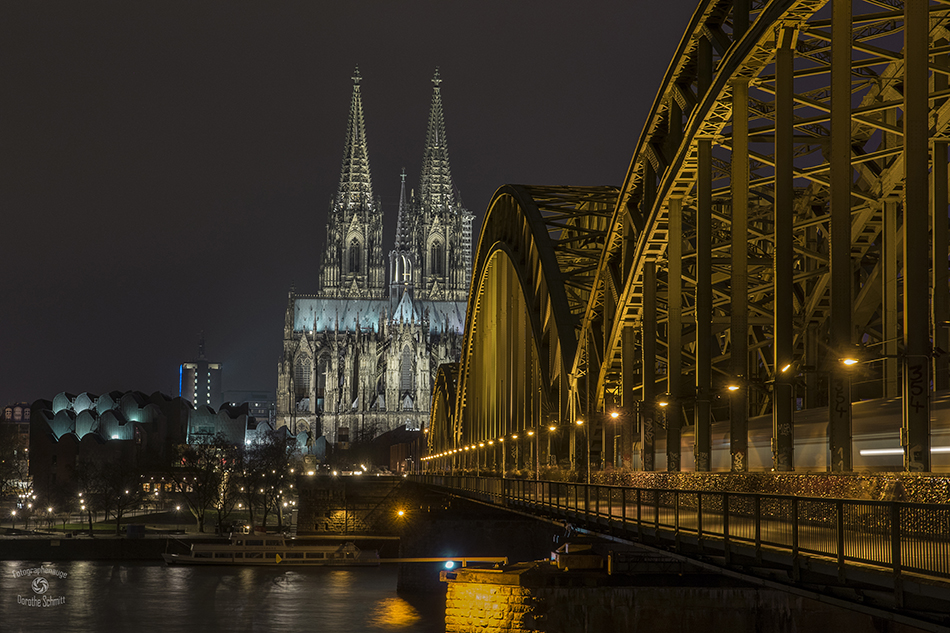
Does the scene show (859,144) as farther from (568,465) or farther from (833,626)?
(568,465)

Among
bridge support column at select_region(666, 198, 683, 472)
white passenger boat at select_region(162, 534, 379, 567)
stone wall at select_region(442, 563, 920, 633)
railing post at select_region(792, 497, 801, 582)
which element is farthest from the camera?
white passenger boat at select_region(162, 534, 379, 567)

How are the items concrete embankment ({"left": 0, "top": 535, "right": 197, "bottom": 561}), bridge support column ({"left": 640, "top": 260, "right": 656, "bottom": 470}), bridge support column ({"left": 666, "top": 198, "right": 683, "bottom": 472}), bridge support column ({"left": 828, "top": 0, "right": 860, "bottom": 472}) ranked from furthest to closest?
concrete embankment ({"left": 0, "top": 535, "right": 197, "bottom": 561}) < bridge support column ({"left": 640, "top": 260, "right": 656, "bottom": 470}) < bridge support column ({"left": 666, "top": 198, "right": 683, "bottom": 472}) < bridge support column ({"left": 828, "top": 0, "right": 860, "bottom": 472})

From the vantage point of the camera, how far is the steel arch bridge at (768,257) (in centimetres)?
1792

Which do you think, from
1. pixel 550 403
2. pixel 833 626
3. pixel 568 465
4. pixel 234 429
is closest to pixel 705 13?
pixel 833 626

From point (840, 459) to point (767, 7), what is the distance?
27.7ft

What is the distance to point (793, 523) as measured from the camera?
14.0m

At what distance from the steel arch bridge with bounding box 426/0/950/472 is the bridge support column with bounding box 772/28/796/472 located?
1.3 inches

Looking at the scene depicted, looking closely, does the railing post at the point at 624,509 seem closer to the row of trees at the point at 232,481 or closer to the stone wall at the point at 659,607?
the stone wall at the point at 659,607

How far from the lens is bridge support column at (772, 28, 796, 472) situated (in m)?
20.2

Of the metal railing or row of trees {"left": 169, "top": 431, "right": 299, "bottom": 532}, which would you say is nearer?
the metal railing

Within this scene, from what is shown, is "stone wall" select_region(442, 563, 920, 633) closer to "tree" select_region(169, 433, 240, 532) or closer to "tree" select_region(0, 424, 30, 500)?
"tree" select_region(169, 433, 240, 532)

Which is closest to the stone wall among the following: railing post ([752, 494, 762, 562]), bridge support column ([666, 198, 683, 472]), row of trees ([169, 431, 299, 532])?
bridge support column ([666, 198, 683, 472])

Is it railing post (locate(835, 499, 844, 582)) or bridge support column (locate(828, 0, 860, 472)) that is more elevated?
bridge support column (locate(828, 0, 860, 472))

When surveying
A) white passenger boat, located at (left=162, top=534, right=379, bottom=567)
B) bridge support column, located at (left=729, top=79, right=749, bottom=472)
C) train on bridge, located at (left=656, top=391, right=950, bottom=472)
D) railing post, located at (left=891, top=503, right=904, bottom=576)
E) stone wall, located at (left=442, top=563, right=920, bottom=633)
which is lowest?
white passenger boat, located at (left=162, top=534, right=379, bottom=567)
